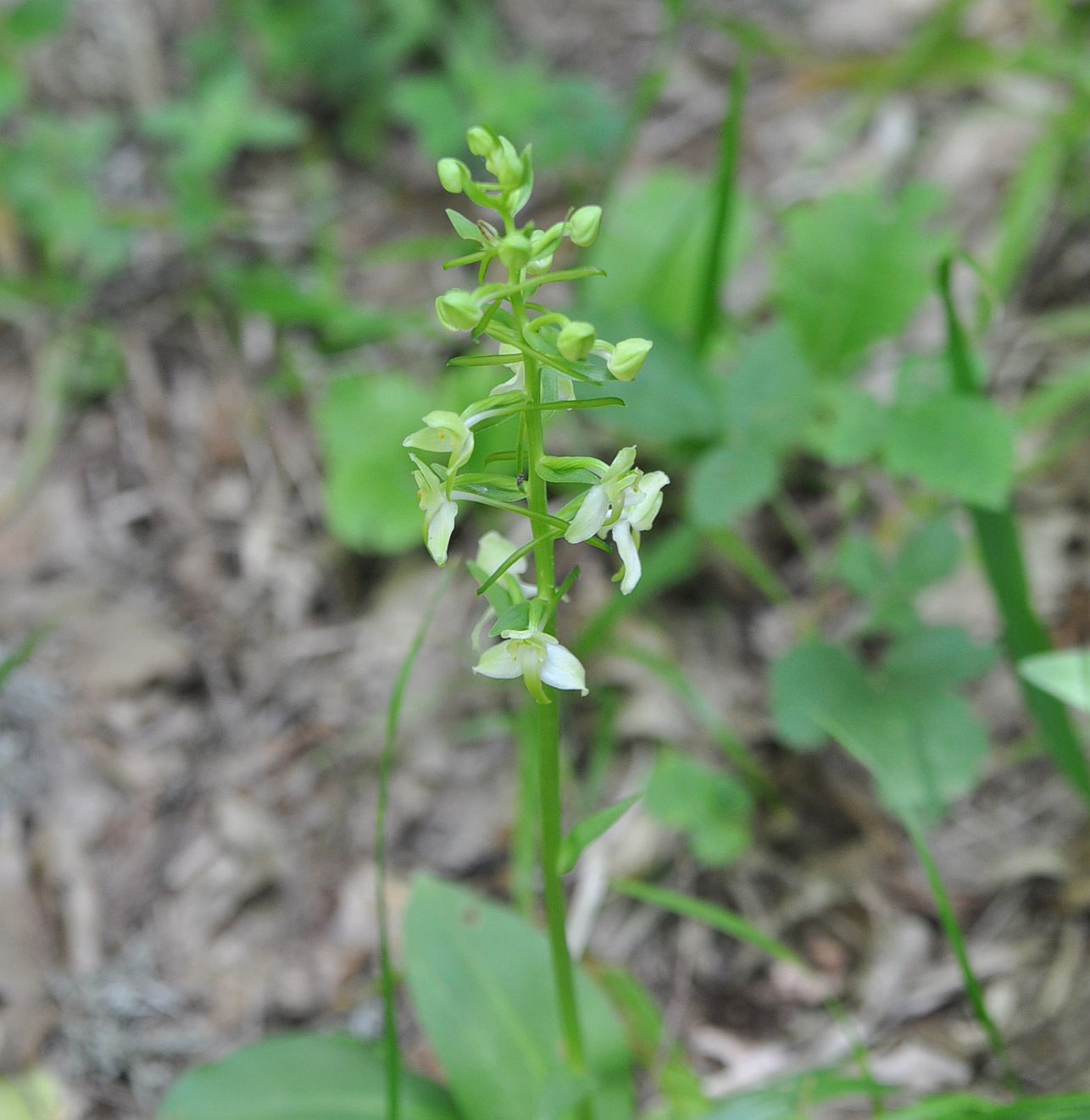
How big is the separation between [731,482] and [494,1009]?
127 cm

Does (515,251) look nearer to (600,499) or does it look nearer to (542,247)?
(542,247)

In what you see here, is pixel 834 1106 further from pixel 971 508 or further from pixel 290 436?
pixel 290 436

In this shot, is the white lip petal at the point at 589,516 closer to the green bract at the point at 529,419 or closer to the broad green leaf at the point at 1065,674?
the green bract at the point at 529,419

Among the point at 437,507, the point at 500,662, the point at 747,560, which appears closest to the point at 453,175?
the point at 437,507

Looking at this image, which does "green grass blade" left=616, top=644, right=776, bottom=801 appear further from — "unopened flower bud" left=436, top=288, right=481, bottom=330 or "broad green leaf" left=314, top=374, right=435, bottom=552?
"unopened flower bud" left=436, top=288, right=481, bottom=330

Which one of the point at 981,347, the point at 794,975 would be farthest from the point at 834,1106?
the point at 981,347

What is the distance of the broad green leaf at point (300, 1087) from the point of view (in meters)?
2.01

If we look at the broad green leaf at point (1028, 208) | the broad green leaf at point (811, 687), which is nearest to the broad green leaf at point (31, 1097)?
the broad green leaf at point (811, 687)

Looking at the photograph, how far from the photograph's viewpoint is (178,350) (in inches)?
161

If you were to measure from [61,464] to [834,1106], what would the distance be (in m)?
3.25

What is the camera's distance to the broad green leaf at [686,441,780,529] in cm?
243

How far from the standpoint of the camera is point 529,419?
4.80 ft

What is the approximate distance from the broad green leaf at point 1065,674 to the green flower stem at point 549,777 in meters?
1.01

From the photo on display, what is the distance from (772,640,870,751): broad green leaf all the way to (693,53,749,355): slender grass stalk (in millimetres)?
1041
